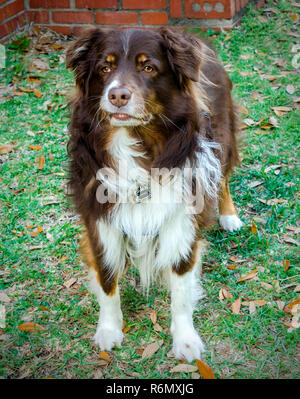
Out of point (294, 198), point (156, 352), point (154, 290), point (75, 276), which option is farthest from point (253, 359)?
point (294, 198)

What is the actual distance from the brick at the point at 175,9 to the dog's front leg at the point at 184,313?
4017 millimetres

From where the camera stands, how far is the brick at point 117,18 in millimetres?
6035

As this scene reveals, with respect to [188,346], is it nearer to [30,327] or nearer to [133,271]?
[133,271]

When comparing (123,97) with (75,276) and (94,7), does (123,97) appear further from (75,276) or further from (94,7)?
(94,7)

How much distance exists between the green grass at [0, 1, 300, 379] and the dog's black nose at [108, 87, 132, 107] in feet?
5.04

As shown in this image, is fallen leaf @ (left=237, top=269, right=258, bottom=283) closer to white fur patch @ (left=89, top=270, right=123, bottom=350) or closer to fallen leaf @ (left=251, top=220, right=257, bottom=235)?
fallen leaf @ (left=251, top=220, right=257, bottom=235)

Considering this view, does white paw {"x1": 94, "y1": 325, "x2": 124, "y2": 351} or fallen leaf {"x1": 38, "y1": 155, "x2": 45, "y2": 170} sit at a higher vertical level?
fallen leaf {"x1": 38, "y1": 155, "x2": 45, "y2": 170}

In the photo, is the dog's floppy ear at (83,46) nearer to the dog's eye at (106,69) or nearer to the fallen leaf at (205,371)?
the dog's eye at (106,69)

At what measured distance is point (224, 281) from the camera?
346 cm

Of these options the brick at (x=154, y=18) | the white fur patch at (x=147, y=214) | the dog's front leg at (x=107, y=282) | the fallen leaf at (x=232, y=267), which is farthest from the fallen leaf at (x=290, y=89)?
the dog's front leg at (x=107, y=282)

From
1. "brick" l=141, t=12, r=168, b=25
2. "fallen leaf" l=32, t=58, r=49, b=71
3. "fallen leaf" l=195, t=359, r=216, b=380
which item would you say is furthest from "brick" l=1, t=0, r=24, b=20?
"fallen leaf" l=195, t=359, r=216, b=380

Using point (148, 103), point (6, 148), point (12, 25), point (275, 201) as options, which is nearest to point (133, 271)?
point (275, 201)

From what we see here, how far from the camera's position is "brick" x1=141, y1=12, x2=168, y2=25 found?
599cm

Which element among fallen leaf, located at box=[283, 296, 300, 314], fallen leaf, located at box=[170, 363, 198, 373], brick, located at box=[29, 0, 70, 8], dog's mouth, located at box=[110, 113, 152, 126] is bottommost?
fallen leaf, located at box=[170, 363, 198, 373]
